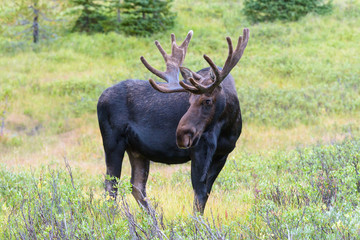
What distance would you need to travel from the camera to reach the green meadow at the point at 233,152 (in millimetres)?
3559

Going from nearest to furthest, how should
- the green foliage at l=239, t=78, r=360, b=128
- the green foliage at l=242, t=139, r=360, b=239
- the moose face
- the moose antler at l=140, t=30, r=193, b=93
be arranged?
1. the green foliage at l=242, t=139, r=360, b=239
2. the moose face
3. the moose antler at l=140, t=30, r=193, b=93
4. the green foliage at l=239, t=78, r=360, b=128

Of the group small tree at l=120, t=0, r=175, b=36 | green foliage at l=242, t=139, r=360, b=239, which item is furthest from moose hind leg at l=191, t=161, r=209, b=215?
small tree at l=120, t=0, r=175, b=36

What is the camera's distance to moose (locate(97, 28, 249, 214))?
4730mm

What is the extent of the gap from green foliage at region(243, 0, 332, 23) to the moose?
19849 millimetres

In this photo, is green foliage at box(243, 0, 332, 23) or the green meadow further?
green foliage at box(243, 0, 332, 23)

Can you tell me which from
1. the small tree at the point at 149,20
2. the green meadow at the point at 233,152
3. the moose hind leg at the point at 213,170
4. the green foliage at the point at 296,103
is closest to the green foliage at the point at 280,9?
the green meadow at the point at 233,152

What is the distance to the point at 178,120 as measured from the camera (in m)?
5.32

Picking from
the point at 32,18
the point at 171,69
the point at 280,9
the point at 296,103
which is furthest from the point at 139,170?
the point at 280,9

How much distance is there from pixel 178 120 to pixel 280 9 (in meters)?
21.2

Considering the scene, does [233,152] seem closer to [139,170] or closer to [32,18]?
[139,170]

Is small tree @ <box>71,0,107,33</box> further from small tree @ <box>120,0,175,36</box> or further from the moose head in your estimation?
the moose head

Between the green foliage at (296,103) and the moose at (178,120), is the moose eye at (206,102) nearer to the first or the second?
the moose at (178,120)

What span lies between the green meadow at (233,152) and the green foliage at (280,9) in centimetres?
64

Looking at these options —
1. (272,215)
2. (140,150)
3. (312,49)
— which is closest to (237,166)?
(140,150)
